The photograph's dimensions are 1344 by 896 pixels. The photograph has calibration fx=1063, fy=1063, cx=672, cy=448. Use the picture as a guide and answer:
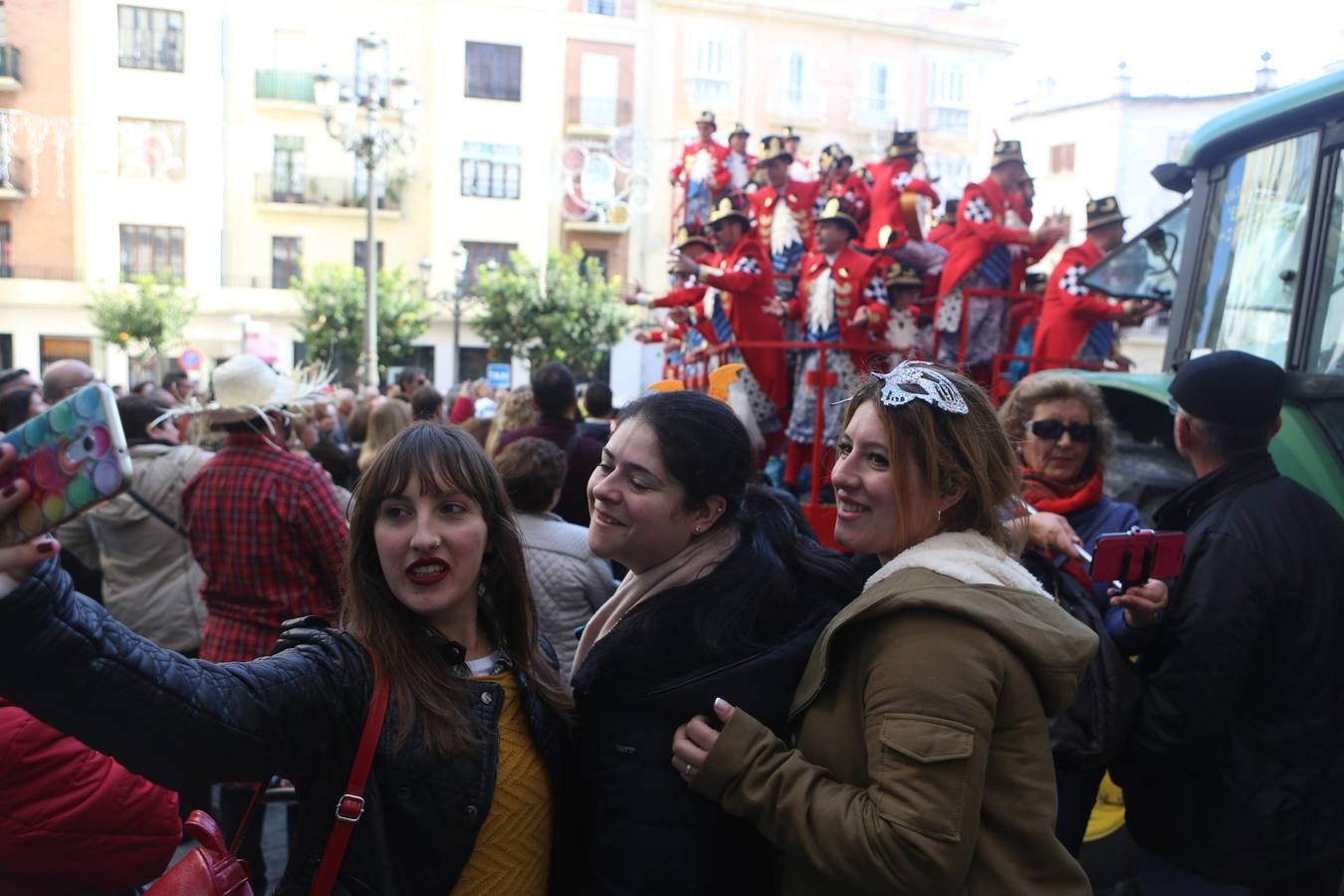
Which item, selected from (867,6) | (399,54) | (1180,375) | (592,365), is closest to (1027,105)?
(867,6)

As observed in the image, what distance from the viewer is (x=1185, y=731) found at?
2.54m

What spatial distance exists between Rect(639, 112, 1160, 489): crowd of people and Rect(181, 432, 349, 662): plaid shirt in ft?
10.3

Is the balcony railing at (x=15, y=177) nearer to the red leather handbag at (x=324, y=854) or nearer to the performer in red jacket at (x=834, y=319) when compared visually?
the performer in red jacket at (x=834, y=319)

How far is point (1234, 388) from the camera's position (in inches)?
108

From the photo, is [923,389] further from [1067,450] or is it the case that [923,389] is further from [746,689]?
[1067,450]

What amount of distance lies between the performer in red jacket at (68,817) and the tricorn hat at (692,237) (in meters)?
6.79

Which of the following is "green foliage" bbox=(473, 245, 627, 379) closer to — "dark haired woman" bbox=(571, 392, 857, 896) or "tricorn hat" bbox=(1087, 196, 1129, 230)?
"tricorn hat" bbox=(1087, 196, 1129, 230)

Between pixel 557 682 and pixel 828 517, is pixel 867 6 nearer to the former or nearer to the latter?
pixel 828 517

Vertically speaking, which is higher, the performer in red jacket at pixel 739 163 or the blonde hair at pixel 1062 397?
the performer in red jacket at pixel 739 163

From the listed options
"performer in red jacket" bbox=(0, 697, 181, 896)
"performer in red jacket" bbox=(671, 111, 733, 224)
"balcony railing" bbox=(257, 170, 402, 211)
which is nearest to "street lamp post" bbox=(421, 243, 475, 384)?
"balcony railing" bbox=(257, 170, 402, 211)

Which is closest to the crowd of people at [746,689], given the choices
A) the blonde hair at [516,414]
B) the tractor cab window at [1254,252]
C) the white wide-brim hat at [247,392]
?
the tractor cab window at [1254,252]

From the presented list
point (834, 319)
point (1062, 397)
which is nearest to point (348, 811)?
point (1062, 397)

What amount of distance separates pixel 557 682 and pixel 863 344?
4.97 meters

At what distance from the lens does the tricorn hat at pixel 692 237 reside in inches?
336
